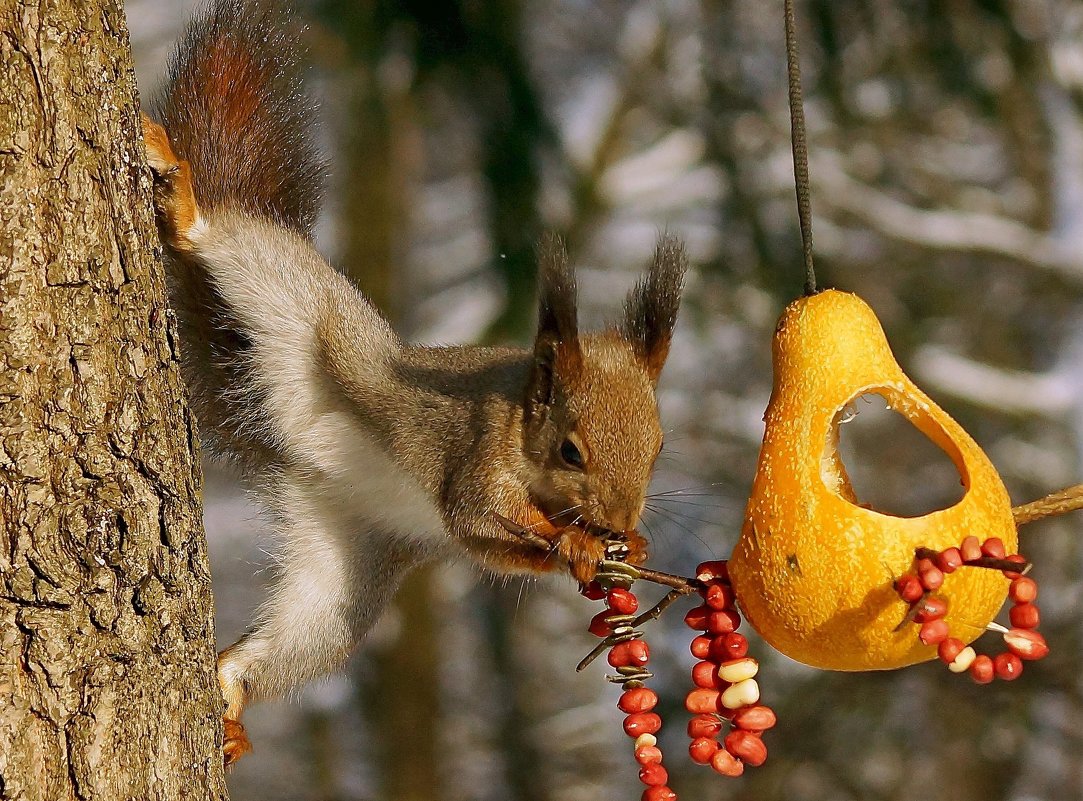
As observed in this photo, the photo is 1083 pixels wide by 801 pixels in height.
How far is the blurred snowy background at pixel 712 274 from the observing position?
3.04 metres

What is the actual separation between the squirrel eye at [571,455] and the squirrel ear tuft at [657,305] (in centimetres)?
18

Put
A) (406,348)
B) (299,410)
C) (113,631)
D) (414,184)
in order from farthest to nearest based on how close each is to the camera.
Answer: (414,184)
(406,348)
(299,410)
(113,631)

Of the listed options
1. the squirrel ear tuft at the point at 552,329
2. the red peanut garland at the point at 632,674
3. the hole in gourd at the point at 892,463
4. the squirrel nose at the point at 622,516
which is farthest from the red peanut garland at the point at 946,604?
the hole in gourd at the point at 892,463

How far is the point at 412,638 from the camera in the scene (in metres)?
4.40

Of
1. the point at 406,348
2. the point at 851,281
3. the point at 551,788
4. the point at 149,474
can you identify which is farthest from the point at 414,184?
the point at 149,474

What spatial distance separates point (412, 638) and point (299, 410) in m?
2.83

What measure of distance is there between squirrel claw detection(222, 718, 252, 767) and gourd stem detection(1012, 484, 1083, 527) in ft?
3.05

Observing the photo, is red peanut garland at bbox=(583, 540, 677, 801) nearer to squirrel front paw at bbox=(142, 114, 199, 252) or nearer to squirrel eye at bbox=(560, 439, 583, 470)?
squirrel eye at bbox=(560, 439, 583, 470)

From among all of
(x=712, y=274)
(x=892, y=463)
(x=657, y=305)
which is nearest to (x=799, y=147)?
(x=657, y=305)

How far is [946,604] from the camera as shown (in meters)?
1.03

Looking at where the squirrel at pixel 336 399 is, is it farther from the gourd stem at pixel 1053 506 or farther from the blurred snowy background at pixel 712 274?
the blurred snowy background at pixel 712 274

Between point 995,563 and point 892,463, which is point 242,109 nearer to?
point 995,563

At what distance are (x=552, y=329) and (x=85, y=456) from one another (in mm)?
805

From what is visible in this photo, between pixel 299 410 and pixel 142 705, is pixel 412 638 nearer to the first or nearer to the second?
pixel 299 410
